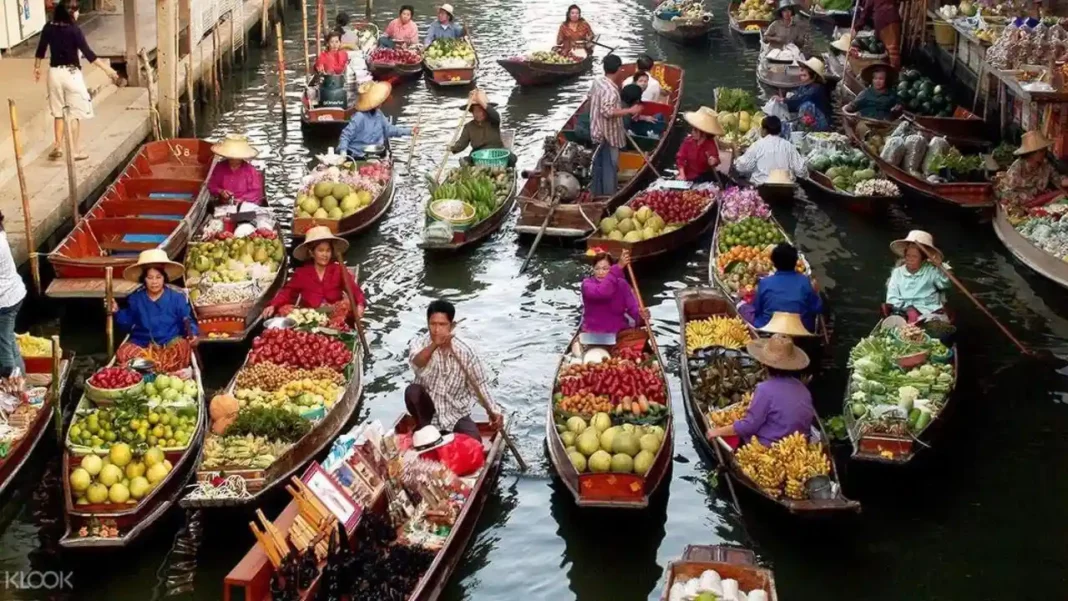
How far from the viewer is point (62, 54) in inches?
611

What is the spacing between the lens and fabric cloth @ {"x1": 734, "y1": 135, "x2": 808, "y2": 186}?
15797 mm

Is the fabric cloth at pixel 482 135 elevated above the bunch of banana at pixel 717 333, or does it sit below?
above

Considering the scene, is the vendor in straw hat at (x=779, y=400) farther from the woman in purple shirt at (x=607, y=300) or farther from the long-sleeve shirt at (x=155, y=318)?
the long-sleeve shirt at (x=155, y=318)

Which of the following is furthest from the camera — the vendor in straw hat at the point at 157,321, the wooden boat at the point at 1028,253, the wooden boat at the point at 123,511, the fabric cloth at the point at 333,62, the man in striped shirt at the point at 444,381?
the fabric cloth at the point at 333,62

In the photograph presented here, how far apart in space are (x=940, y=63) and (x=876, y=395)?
46.5 ft

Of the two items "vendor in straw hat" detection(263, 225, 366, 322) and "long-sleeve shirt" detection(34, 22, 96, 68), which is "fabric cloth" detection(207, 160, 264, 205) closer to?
"long-sleeve shirt" detection(34, 22, 96, 68)

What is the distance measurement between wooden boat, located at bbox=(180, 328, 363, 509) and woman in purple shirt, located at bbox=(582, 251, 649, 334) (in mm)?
2034

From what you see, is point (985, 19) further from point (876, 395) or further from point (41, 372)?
point (41, 372)

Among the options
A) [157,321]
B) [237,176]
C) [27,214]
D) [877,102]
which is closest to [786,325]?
[157,321]

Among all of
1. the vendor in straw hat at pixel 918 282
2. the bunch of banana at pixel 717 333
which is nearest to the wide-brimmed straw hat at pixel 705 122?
the bunch of banana at pixel 717 333

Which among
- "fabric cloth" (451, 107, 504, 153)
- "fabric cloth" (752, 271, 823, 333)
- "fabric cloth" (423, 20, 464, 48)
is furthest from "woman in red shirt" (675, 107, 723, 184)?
"fabric cloth" (423, 20, 464, 48)

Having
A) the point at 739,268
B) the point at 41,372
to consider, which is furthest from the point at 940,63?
the point at 41,372

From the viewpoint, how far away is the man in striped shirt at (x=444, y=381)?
956cm

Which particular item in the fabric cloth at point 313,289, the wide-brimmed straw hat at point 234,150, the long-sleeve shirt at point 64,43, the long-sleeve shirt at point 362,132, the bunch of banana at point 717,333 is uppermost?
the long-sleeve shirt at point 64,43
